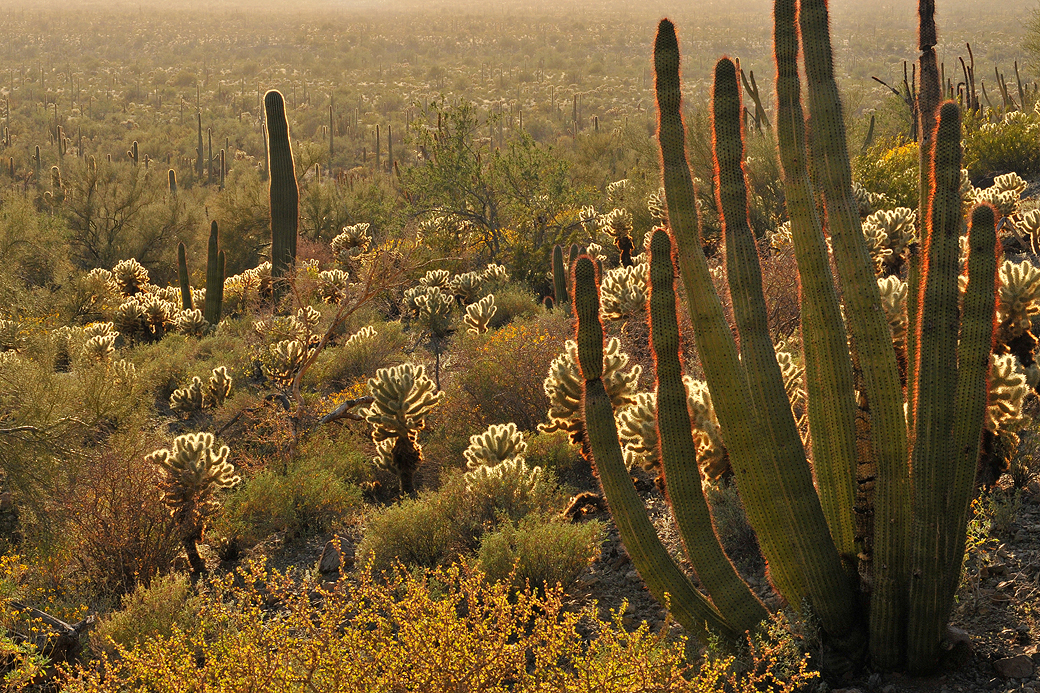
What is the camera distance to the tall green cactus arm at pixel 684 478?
4555 millimetres

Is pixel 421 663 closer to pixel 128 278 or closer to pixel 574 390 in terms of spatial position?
pixel 574 390

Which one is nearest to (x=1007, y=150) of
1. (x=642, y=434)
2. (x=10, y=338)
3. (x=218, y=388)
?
(x=642, y=434)

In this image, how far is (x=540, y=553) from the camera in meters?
5.85

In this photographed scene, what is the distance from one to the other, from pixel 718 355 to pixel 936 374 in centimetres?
101

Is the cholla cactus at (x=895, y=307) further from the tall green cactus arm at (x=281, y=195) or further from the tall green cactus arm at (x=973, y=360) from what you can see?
the tall green cactus arm at (x=281, y=195)

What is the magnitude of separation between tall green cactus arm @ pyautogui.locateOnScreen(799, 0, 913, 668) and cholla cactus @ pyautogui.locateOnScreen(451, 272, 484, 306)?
469 inches

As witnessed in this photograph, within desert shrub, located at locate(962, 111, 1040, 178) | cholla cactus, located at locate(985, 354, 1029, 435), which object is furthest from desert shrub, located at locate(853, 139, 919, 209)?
cholla cactus, located at locate(985, 354, 1029, 435)

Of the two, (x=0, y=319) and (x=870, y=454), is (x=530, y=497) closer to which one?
(x=870, y=454)

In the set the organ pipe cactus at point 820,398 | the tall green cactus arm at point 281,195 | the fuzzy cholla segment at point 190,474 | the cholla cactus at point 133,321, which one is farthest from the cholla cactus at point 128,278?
the organ pipe cactus at point 820,398

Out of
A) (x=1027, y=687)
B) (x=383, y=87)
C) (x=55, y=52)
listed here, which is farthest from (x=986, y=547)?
(x=55, y=52)

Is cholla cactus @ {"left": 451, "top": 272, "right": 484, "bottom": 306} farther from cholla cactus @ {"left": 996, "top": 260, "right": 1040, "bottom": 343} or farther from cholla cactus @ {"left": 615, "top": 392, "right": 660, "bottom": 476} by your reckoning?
cholla cactus @ {"left": 996, "top": 260, "right": 1040, "bottom": 343}

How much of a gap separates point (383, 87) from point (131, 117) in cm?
2191

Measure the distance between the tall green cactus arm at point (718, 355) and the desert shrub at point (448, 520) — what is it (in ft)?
7.87

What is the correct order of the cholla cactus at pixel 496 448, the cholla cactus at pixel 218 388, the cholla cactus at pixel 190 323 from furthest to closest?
1. the cholla cactus at pixel 190 323
2. the cholla cactus at pixel 218 388
3. the cholla cactus at pixel 496 448
